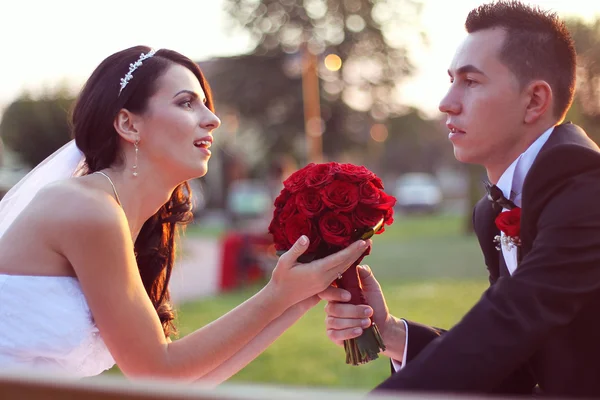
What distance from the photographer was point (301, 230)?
2744mm

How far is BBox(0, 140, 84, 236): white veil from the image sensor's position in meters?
3.40

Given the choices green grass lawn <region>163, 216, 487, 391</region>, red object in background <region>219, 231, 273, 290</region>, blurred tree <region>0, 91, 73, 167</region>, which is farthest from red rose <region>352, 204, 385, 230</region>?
blurred tree <region>0, 91, 73, 167</region>

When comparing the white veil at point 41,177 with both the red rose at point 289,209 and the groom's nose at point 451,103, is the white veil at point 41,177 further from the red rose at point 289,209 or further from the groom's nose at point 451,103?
the groom's nose at point 451,103

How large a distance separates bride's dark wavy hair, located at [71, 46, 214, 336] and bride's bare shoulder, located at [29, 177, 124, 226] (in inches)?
10.8

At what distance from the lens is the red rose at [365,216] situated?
275 centimetres

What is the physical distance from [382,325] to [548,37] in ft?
4.15

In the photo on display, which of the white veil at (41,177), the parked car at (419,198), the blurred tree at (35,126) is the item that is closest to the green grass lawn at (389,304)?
the white veil at (41,177)

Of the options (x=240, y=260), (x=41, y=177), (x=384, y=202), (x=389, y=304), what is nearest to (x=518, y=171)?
(x=384, y=202)

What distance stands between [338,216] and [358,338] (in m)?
0.47

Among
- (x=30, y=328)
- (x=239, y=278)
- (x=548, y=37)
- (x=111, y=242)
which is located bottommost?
(x=239, y=278)

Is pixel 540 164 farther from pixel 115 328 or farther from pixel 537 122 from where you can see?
pixel 115 328

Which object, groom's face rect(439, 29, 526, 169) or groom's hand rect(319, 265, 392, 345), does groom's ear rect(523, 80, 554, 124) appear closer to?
groom's face rect(439, 29, 526, 169)

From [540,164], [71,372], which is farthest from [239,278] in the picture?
[540,164]

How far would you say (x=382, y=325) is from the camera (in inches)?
112
